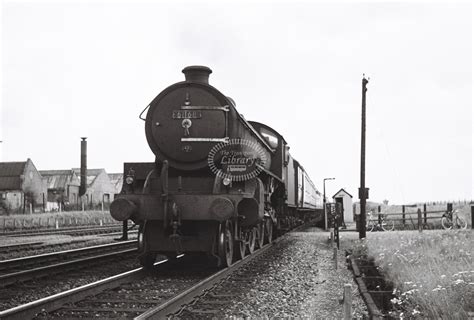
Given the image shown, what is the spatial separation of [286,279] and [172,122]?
3.25 m

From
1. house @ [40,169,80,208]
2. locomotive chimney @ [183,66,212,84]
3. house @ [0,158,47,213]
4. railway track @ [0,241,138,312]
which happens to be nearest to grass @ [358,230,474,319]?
railway track @ [0,241,138,312]

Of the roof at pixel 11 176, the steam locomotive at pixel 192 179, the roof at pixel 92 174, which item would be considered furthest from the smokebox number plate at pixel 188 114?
the roof at pixel 92 174

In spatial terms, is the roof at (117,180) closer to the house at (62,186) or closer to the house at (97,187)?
the house at (97,187)

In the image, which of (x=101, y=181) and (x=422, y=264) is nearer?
(x=422, y=264)

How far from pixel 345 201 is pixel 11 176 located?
1214 inches

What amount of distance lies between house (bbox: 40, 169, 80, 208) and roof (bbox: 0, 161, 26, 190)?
4343 mm

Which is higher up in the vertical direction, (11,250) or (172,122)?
(172,122)

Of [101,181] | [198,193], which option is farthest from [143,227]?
[101,181]

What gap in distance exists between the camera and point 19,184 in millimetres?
47156

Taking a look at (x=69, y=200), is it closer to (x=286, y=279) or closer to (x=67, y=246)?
(x=67, y=246)

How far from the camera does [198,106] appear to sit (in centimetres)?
873

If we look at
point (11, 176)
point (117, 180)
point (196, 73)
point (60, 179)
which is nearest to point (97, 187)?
point (60, 179)

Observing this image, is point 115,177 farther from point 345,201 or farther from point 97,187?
point 345,201

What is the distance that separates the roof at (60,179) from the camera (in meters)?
54.7
